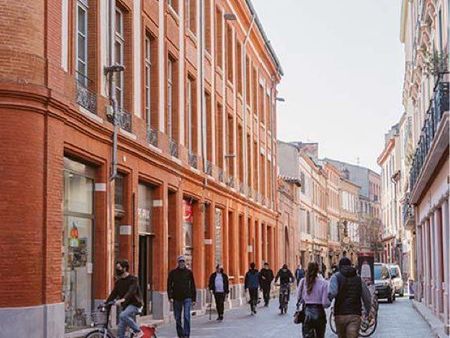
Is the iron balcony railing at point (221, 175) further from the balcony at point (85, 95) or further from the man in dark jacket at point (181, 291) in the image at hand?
the balcony at point (85, 95)

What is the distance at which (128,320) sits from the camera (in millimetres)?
15055

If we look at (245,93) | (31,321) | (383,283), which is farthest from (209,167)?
(31,321)

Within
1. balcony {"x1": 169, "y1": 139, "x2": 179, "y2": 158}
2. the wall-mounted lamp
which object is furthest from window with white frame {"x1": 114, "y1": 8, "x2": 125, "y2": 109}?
the wall-mounted lamp

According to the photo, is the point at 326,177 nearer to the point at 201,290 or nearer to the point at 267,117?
the point at 267,117

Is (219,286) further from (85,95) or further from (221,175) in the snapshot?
(85,95)

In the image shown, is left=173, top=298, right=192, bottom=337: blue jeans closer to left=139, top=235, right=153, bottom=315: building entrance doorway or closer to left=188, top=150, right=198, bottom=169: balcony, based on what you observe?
left=139, top=235, right=153, bottom=315: building entrance doorway

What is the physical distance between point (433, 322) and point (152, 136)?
926cm

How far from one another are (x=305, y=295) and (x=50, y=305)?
178 inches

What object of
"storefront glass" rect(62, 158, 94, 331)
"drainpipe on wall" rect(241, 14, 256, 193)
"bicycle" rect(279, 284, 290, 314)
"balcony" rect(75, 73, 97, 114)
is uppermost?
"drainpipe on wall" rect(241, 14, 256, 193)

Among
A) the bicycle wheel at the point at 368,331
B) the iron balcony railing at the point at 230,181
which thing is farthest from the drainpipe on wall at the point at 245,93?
the bicycle wheel at the point at 368,331

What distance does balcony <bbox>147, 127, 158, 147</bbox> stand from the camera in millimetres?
23723

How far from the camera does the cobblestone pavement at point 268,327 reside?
856 inches

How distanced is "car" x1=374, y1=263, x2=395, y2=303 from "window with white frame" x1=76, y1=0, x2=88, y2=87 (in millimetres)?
24034

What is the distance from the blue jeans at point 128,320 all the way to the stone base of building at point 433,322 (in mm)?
7556
